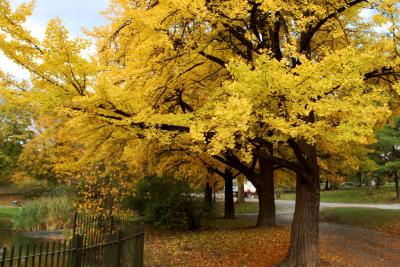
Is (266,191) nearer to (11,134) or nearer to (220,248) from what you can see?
(220,248)

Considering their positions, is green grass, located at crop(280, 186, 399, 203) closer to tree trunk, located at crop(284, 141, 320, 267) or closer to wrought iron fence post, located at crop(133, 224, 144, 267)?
tree trunk, located at crop(284, 141, 320, 267)

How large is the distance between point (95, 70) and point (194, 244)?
712 centimetres

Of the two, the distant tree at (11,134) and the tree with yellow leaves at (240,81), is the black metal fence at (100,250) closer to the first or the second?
the tree with yellow leaves at (240,81)

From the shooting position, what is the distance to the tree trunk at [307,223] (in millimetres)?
8758

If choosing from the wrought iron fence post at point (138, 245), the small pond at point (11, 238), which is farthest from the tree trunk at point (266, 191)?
the small pond at point (11, 238)

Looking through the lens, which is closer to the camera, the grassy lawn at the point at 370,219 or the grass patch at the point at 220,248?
the grass patch at the point at 220,248

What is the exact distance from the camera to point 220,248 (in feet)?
37.7

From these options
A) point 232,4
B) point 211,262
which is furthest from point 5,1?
point 211,262

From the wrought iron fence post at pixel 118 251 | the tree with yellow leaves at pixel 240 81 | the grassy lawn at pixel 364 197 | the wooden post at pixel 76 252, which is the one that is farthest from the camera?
the grassy lawn at pixel 364 197

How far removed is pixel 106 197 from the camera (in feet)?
45.8

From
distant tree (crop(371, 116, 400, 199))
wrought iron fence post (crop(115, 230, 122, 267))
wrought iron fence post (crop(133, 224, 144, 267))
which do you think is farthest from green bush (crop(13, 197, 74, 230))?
distant tree (crop(371, 116, 400, 199))

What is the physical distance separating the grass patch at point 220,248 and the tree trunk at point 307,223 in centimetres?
111

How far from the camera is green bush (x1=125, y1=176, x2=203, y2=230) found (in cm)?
1505

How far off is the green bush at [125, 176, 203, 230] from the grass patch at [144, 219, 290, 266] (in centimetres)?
79
